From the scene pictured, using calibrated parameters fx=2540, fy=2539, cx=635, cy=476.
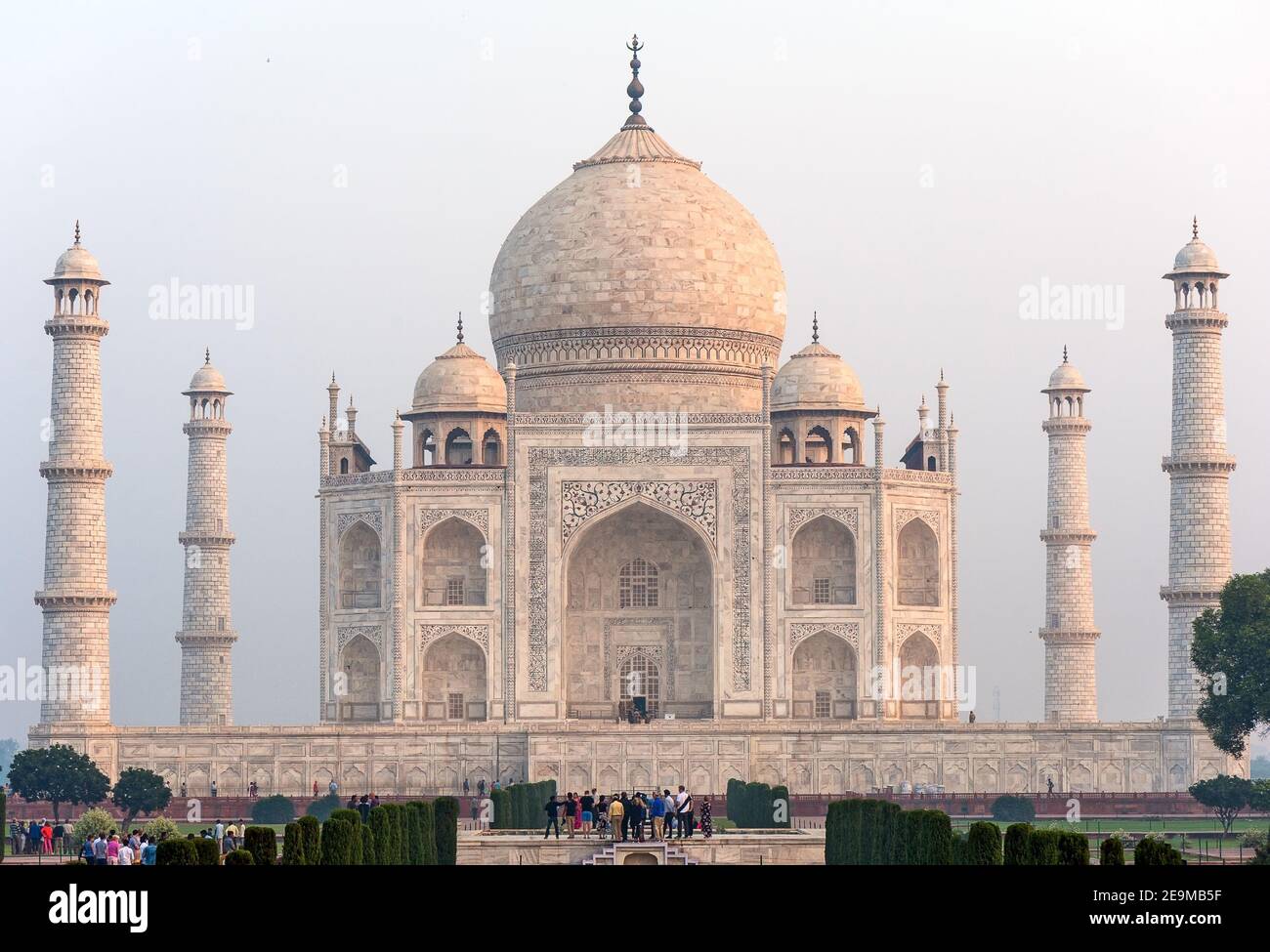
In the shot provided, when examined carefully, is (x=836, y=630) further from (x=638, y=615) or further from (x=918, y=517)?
(x=638, y=615)

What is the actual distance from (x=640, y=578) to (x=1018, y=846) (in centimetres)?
2368

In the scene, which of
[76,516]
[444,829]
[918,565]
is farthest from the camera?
[918,565]

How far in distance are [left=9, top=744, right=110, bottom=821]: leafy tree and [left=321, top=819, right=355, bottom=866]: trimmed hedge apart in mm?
16669

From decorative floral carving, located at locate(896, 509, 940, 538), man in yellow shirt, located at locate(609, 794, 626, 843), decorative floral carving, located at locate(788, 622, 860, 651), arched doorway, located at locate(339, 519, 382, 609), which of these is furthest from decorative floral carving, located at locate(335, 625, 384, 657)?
man in yellow shirt, located at locate(609, 794, 626, 843)

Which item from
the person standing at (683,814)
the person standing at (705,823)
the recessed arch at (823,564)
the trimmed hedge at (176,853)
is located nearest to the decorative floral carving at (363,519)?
the recessed arch at (823,564)

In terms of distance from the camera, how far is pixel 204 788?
41.2 metres

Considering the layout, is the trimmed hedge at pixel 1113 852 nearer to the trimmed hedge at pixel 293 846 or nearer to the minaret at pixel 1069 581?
the trimmed hedge at pixel 293 846

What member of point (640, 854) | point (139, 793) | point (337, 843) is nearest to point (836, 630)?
point (139, 793)

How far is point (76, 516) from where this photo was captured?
140ft

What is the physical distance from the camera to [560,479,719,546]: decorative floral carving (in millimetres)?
43719
